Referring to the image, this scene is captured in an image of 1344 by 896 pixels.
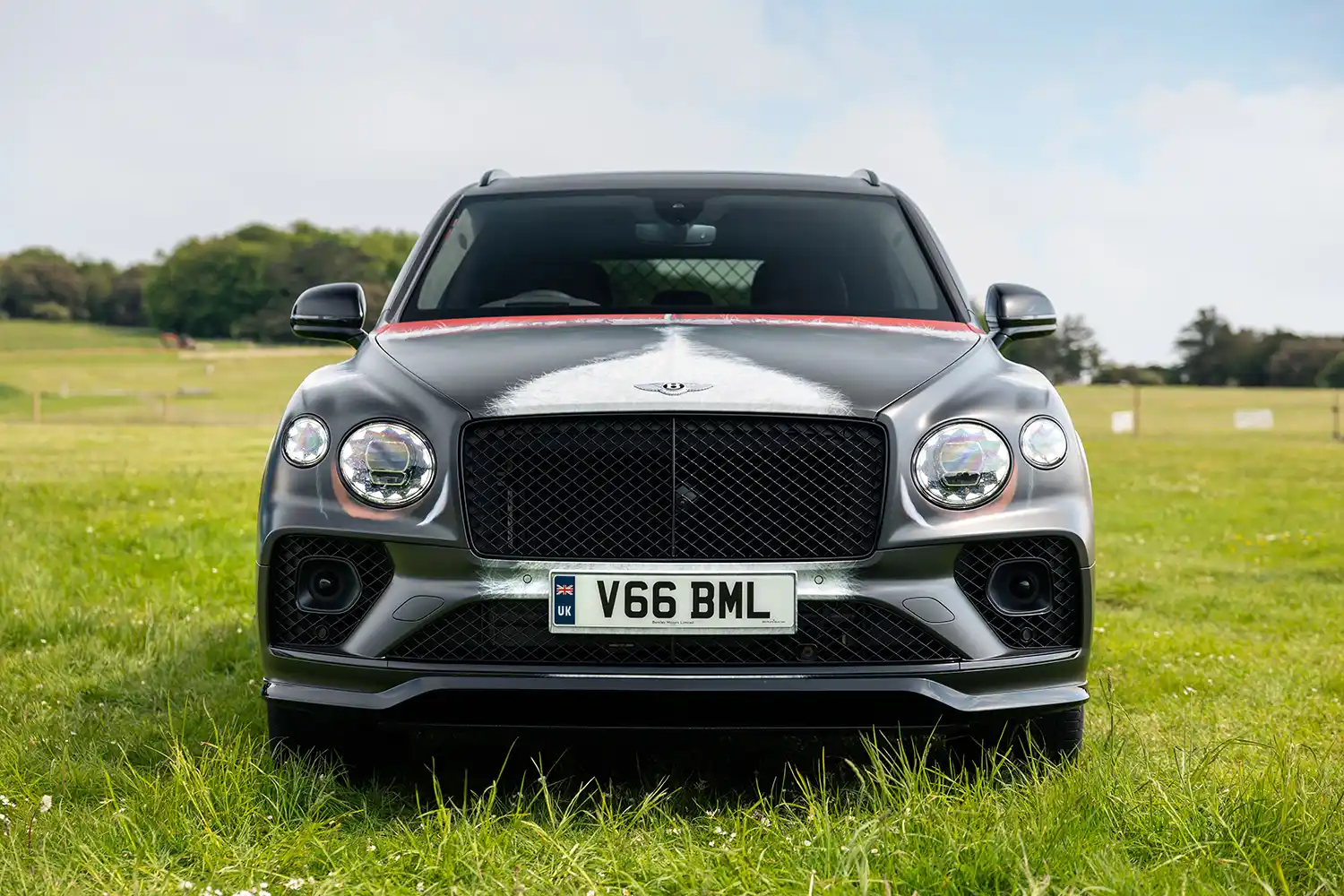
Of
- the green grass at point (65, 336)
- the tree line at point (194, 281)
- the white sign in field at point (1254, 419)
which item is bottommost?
the white sign in field at point (1254, 419)

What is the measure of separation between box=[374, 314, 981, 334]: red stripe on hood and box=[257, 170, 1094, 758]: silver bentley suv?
19.7 inches

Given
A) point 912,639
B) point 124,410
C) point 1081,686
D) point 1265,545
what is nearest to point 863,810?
point 912,639

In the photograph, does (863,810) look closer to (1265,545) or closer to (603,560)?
(603,560)

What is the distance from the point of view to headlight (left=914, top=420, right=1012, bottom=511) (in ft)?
10.5

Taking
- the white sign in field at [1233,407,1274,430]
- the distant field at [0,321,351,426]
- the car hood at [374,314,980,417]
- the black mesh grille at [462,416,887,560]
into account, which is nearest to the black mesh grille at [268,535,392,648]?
A: the black mesh grille at [462,416,887,560]

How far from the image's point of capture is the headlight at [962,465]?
10.5 ft

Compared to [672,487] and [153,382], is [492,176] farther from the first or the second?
[153,382]

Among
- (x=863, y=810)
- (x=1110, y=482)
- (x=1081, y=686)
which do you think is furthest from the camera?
(x=1110, y=482)

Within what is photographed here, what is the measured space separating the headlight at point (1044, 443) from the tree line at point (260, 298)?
75649 millimetres

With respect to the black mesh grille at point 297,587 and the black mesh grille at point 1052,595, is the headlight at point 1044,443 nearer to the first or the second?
the black mesh grille at point 1052,595

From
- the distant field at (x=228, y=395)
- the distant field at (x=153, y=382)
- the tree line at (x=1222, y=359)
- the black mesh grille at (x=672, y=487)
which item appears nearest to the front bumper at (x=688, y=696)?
the black mesh grille at (x=672, y=487)

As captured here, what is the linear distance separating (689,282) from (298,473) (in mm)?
1820

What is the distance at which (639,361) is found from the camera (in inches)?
133

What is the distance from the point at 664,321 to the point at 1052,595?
1.33 metres
